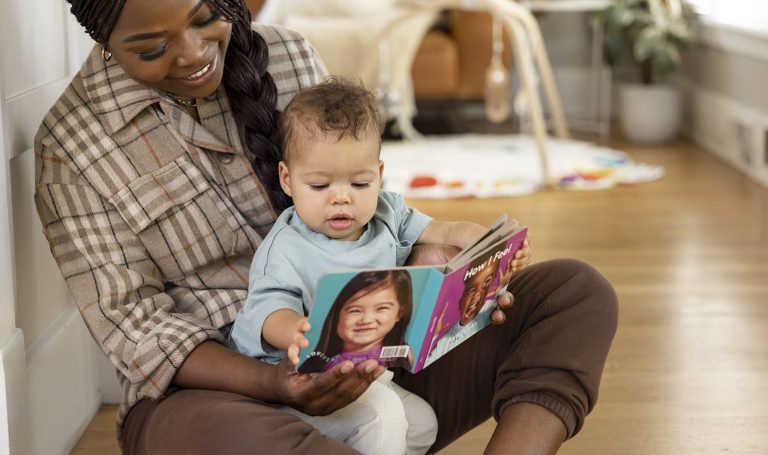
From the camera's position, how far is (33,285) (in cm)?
164

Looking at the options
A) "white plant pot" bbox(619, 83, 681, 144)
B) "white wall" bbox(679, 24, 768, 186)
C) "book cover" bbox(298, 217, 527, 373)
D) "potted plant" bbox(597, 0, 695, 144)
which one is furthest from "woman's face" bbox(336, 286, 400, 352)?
"white plant pot" bbox(619, 83, 681, 144)

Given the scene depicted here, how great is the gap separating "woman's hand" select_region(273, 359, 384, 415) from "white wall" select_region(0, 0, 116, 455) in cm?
40

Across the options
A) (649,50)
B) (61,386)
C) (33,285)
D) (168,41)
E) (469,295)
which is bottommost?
(649,50)

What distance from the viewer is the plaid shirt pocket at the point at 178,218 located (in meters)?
1.37

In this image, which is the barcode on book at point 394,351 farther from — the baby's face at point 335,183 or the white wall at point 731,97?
the white wall at point 731,97

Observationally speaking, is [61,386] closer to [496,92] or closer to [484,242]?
[484,242]

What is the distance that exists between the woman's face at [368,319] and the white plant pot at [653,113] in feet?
12.9

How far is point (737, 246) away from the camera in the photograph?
310 cm

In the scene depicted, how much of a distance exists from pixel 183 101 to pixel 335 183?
0.88ft

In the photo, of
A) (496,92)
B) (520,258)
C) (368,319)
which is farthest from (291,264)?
(496,92)

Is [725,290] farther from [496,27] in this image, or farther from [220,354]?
[496,27]

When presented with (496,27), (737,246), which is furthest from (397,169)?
(737,246)

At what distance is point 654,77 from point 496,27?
3.50 ft

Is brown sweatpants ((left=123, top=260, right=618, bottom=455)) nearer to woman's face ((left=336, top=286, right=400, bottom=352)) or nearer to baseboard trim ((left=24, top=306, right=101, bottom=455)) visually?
woman's face ((left=336, top=286, right=400, bottom=352))
